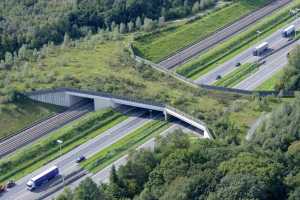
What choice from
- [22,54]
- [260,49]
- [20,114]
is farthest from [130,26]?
[20,114]

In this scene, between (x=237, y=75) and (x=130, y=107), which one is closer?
(x=130, y=107)

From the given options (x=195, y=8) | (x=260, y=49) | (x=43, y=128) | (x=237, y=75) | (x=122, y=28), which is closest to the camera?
(x=43, y=128)

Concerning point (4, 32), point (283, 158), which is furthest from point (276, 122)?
point (4, 32)

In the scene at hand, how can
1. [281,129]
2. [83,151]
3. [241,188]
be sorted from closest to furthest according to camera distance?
[241,188]
[281,129]
[83,151]

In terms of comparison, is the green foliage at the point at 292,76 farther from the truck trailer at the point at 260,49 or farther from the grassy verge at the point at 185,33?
the grassy verge at the point at 185,33

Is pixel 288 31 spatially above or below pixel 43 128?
above

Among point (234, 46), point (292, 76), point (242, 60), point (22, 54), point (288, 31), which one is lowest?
point (242, 60)

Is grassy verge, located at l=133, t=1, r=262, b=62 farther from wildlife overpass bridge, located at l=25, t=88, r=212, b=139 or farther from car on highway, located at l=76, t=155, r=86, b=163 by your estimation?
car on highway, located at l=76, t=155, r=86, b=163

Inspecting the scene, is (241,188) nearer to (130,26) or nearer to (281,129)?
(281,129)
